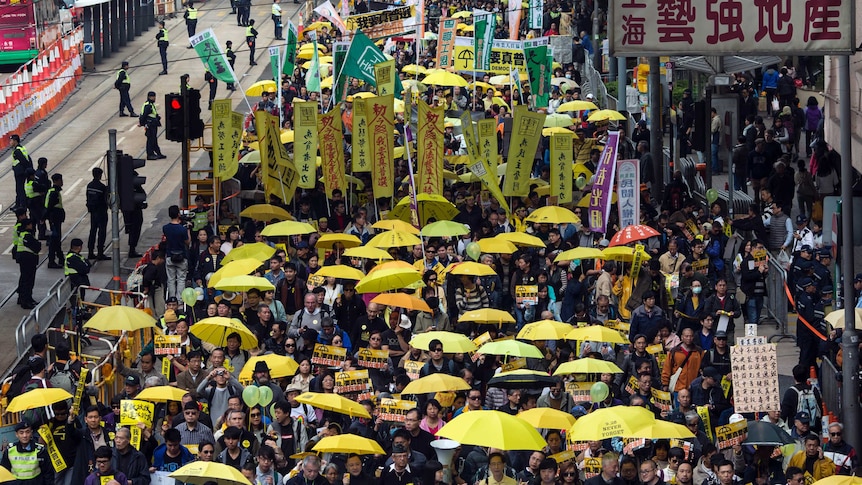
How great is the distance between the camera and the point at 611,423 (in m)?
15.3

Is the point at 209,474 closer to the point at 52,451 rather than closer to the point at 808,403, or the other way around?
the point at 52,451

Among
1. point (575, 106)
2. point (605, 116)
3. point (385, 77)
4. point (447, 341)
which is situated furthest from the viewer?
point (575, 106)

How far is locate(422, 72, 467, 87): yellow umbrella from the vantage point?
118ft

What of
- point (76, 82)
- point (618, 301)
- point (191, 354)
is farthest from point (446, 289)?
point (76, 82)

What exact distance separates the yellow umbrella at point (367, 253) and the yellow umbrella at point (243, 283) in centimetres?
177

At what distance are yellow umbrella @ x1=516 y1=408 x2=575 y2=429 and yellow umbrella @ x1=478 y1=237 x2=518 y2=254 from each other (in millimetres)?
6378

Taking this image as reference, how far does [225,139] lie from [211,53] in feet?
16.2

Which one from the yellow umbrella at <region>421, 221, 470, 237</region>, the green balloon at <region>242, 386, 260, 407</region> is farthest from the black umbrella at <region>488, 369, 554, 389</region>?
the yellow umbrella at <region>421, 221, 470, 237</region>

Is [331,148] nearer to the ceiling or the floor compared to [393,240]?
nearer to the ceiling

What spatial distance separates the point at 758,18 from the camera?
57.7 ft

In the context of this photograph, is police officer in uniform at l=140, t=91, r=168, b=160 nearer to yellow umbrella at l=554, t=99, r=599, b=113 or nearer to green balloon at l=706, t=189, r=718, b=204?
yellow umbrella at l=554, t=99, r=599, b=113

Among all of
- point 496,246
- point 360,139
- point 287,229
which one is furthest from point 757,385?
point 360,139

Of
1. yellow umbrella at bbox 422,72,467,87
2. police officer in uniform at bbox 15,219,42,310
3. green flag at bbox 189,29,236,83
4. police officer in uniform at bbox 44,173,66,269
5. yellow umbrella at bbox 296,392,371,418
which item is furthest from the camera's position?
yellow umbrella at bbox 422,72,467,87

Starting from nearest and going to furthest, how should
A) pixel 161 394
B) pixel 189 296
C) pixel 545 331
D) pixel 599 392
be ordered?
pixel 161 394, pixel 599 392, pixel 545 331, pixel 189 296
